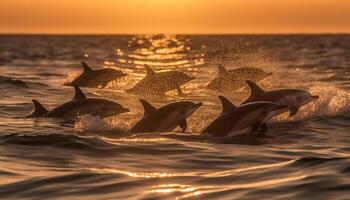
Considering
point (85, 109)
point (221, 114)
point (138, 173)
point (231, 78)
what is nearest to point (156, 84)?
point (231, 78)

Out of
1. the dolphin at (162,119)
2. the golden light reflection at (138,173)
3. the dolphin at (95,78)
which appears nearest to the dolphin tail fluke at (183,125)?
the dolphin at (162,119)

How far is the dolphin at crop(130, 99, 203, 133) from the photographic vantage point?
14852 millimetres

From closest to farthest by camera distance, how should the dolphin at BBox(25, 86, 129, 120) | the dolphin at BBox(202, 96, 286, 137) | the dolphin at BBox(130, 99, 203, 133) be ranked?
1. the dolphin at BBox(202, 96, 286, 137)
2. the dolphin at BBox(130, 99, 203, 133)
3. the dolphin at BBox(25, 86, 129, 120)

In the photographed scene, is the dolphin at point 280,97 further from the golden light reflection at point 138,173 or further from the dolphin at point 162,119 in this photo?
the golden light reflection at point 138,173

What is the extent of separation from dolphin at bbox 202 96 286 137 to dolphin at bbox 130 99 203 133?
70 centimetres

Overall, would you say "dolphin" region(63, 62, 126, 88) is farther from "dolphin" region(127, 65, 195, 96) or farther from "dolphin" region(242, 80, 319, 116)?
"dolphin" region(242, 80, 319, 116)

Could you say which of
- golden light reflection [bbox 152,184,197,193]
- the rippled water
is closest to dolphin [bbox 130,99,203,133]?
the rippled water

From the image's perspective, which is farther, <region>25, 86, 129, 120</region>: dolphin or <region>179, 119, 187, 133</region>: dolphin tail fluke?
<region>25, 86, 129, 120</region>: dolphin

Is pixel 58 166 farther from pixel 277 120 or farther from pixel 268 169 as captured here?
pixel 277 120

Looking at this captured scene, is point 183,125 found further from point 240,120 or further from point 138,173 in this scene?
point 138,173

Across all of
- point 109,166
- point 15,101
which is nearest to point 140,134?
point 109,166

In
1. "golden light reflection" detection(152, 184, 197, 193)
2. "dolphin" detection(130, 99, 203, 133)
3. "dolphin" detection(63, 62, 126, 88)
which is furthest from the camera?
"dolphin" detection(63, 62, 126, 88)

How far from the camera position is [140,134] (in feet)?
47.5

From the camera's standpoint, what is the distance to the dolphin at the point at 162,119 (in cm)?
1485
